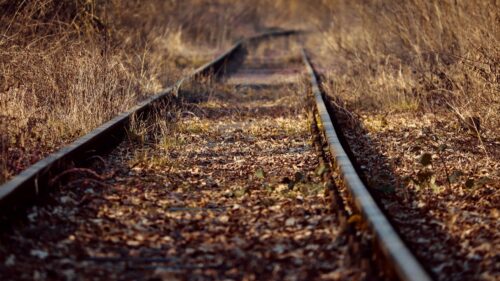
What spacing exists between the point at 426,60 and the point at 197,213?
8537mm

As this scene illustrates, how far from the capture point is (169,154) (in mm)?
7660

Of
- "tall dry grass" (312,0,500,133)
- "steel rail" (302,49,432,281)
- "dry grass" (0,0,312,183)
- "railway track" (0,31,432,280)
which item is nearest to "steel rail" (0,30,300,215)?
"railway track" (0,31,432,280)

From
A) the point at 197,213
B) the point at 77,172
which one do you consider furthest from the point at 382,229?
the point at 77,172

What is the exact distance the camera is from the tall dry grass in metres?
8.88

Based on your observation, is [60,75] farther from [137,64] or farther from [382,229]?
[382,229]

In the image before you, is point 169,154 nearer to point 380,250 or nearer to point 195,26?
point 380,250

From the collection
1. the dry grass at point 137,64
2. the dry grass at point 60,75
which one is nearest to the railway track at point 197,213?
the dry grass at point 60,75

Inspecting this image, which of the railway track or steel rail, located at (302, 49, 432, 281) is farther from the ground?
steel rail, located at (302, 49, 432, 281)

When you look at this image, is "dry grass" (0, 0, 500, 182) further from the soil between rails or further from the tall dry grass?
the soil between rails

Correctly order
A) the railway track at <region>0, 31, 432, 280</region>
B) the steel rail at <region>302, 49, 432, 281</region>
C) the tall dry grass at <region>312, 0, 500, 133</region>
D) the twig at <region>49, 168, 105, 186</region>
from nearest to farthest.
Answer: the steel rail at <region>302, 49, 432, 281</region> → the railway track at <region>0, 31, 432, 280</region> → the twig at <region>49, 168, 105, 186</region> → the tall dry grass at <region>312, 0, 500, 133</region>

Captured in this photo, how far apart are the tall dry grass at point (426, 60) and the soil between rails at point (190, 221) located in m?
2.07

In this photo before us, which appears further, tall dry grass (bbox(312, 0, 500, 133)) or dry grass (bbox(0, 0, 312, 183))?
tall dry grass (bbox(312, 0, 500, 133))

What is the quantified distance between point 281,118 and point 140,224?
18.2ft

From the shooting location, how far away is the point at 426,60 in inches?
521
